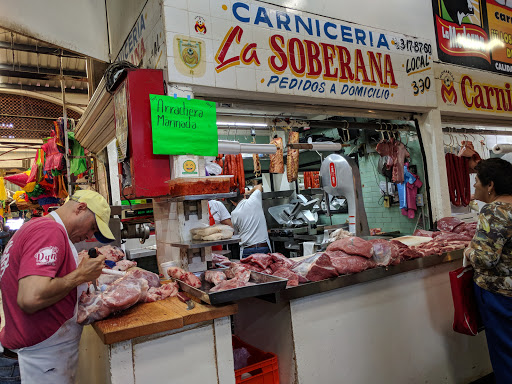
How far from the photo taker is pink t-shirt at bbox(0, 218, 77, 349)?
1.96 meters

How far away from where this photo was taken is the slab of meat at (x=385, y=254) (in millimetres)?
3281

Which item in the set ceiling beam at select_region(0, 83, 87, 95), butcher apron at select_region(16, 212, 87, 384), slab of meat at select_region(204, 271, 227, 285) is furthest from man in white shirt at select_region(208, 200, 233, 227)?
ceiling beam at select_region(0, 83, 87, 95)

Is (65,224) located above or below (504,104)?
below

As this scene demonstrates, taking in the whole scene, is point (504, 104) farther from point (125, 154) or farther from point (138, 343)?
point (138, 343)

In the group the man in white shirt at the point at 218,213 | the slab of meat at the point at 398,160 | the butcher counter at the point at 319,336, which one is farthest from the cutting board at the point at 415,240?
the man in white shirt at the point at 218,213

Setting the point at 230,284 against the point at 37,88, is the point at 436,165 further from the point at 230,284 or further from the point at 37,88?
the point at 37,88

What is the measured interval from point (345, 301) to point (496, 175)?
1.57 m

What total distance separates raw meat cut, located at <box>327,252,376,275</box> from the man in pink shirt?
187 centimetres

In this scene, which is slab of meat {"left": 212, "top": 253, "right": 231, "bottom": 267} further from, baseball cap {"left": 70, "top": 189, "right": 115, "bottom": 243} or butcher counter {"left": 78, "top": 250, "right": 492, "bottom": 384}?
baseball cap {"left": 70, "top": 189, "right": 115, "bottom": 243}

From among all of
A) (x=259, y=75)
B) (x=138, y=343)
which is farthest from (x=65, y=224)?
(x=259, y=75)

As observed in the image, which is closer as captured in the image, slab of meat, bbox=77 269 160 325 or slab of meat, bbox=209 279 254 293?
slab of meat, bbox=77 269 160 325

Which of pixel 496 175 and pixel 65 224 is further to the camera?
pixel 496 175

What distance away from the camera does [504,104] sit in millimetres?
6633

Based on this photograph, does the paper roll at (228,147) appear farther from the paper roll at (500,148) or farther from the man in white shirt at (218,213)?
the paper roll at (500,148)
